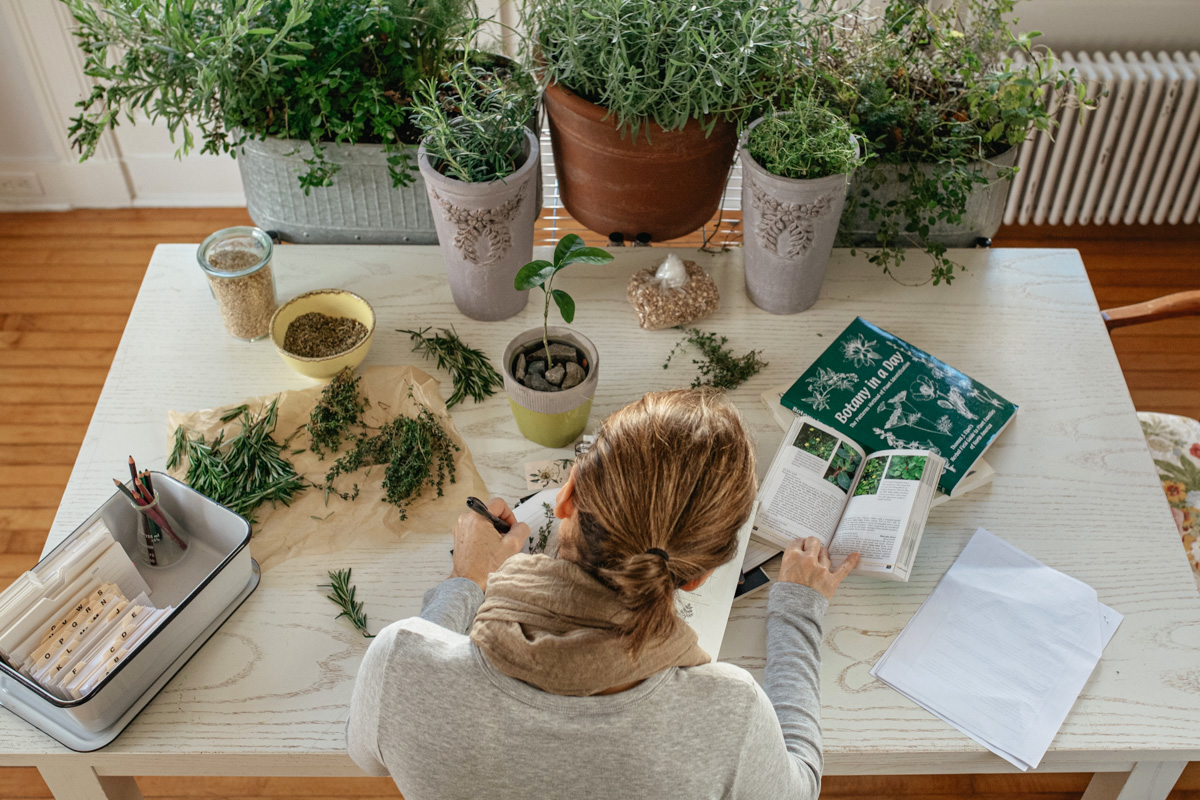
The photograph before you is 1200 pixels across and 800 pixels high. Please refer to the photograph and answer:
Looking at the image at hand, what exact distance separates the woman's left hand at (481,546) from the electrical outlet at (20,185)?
2.44 metres

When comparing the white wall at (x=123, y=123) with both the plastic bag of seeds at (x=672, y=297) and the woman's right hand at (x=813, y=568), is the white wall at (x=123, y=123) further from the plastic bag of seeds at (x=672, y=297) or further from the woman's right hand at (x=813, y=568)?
the woman's right hand at (x=813, y=568)

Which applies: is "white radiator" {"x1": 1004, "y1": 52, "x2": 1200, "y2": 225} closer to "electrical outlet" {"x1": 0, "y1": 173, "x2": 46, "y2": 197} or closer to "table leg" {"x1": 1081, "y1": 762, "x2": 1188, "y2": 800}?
"table leg" {"x1": 1081, "y1": 762, "x2": 1188, "y2": 800}

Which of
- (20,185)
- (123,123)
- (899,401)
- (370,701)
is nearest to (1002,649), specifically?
(899,401)

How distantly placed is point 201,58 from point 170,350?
46cm

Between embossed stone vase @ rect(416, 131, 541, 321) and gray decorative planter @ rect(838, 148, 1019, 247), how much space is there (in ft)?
1.84

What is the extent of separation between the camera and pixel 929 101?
1.55 meters

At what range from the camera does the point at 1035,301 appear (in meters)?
1.61

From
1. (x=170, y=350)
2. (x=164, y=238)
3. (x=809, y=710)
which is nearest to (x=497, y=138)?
(x=170, y=350)

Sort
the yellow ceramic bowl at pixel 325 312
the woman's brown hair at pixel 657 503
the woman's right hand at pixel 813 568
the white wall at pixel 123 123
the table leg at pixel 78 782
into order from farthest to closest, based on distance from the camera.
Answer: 1. the white wall at pixel 123 123
2. the yellow ceramic bowl at pixel 325 312
3. the woman's right hand at pixel 813 568
4. the table leg at pixel 78 782
5. the woman's brown hair at pixel 657 503

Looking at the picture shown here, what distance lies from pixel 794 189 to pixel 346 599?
85 cm

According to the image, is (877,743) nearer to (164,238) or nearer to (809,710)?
(809,710)

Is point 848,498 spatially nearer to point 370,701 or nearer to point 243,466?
point 370,701

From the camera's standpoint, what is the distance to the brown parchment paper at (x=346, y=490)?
1278 mm

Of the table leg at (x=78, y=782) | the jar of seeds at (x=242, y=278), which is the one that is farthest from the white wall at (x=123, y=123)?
the table leg at (x=78, y=782)
